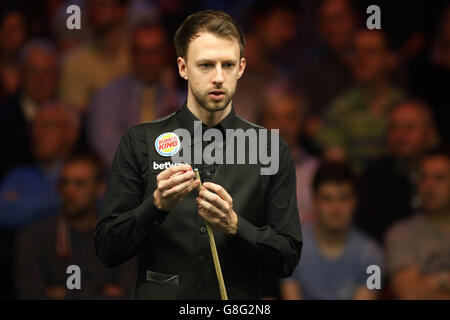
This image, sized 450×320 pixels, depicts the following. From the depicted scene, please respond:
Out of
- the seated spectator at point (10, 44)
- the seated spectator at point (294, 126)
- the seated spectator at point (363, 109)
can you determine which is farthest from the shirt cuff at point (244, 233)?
the seated spectator at point (10, 44)

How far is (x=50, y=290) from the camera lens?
4797mm

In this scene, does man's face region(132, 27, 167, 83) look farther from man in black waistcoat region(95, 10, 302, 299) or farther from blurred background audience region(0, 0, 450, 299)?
man in black waistcoat region(95, 10, 302, 299)

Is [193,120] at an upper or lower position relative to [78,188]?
lower

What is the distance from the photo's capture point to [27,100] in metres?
5.35

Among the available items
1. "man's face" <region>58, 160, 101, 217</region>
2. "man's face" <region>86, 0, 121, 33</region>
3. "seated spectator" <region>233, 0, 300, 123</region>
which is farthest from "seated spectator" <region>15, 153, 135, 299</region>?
"seated spectator" <region>233, 0, 300, 123</region>

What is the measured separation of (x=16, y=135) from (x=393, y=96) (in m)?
2.62

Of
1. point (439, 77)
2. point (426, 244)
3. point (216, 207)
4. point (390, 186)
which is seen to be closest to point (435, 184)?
point (390, 186)

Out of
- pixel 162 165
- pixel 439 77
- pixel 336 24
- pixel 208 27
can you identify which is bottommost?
pixel 162 165

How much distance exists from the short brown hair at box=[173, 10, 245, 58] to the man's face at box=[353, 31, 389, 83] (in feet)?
10.5

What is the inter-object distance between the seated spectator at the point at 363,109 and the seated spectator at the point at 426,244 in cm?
40

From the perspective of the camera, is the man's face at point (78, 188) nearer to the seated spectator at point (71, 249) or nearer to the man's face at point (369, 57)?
the seated spectator at point (71, 249)

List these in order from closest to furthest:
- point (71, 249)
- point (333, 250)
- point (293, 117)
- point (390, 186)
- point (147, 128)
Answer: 1. point (147, 128)
2. point (71, 249)
3. point (333, 250)
4. point (390, 186)
5. point (293, 117)

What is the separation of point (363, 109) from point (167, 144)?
313 cm

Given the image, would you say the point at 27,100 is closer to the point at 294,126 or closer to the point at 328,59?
the point at 294,126
